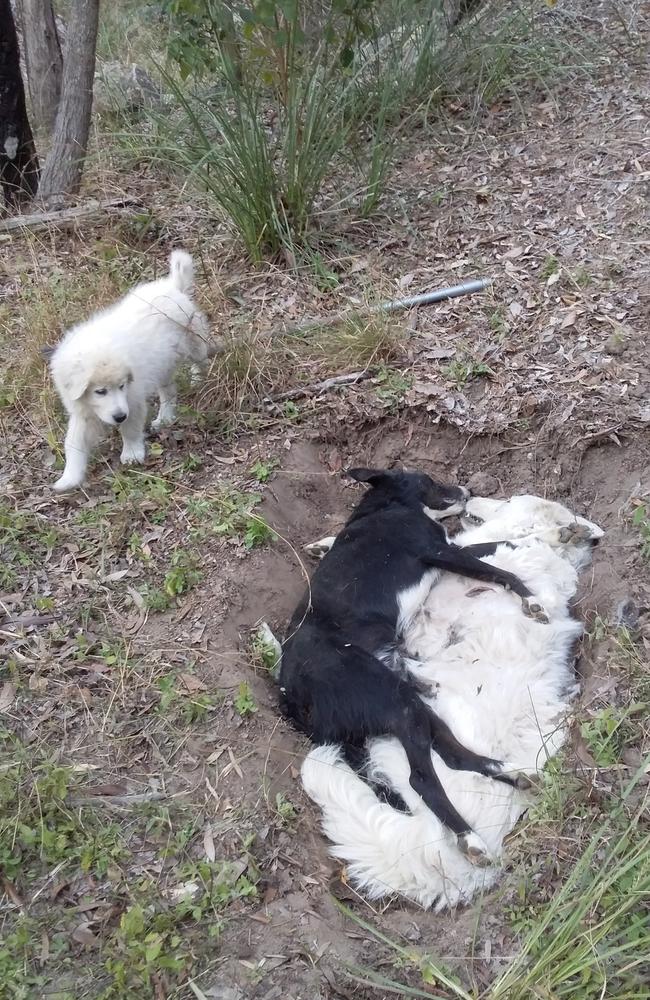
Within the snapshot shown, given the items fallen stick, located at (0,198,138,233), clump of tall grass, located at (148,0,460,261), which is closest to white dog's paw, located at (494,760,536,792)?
clump of tall grass, located at (148,0,460,261)

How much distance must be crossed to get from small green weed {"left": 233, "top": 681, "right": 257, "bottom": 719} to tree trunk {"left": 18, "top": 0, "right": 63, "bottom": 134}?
6.92 m

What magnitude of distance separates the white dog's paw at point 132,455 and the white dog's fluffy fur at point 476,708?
1922mm

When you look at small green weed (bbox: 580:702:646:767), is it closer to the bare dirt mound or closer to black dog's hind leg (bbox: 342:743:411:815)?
the bare dirt mound

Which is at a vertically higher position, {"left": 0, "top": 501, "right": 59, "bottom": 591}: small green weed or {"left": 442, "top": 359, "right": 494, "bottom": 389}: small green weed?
{"left": 442, "top": 359, "right": 494, "bottom": 389}: small green weed

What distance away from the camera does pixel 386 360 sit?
5.13 m

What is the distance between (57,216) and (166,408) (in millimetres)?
2484

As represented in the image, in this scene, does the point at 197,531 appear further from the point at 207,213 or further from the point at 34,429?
the point at 207,213

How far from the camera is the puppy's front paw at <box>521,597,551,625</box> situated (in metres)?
3.63

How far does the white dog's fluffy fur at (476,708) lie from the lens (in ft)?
9.71

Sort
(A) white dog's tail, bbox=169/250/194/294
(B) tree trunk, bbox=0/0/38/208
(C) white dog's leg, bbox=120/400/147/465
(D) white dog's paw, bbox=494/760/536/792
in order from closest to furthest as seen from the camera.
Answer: (D) white dog's paw, bbox=494/760/536/792 → (C) white dog's leg, bbox=120/400/147/465 → (A) white dog's tail, bbox=169/250/194/294 → (B) tree trunk, bbox=0/0/38/208

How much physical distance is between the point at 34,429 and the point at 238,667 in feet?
7.42

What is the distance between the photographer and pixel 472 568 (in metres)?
3.88

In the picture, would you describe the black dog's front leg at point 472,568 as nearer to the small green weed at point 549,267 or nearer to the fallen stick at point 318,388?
the fallen stick at point 318,388

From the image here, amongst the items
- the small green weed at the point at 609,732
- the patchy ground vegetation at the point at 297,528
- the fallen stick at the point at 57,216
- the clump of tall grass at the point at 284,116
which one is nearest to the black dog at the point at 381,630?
the patchy ground vegetation at the point at 297,528
